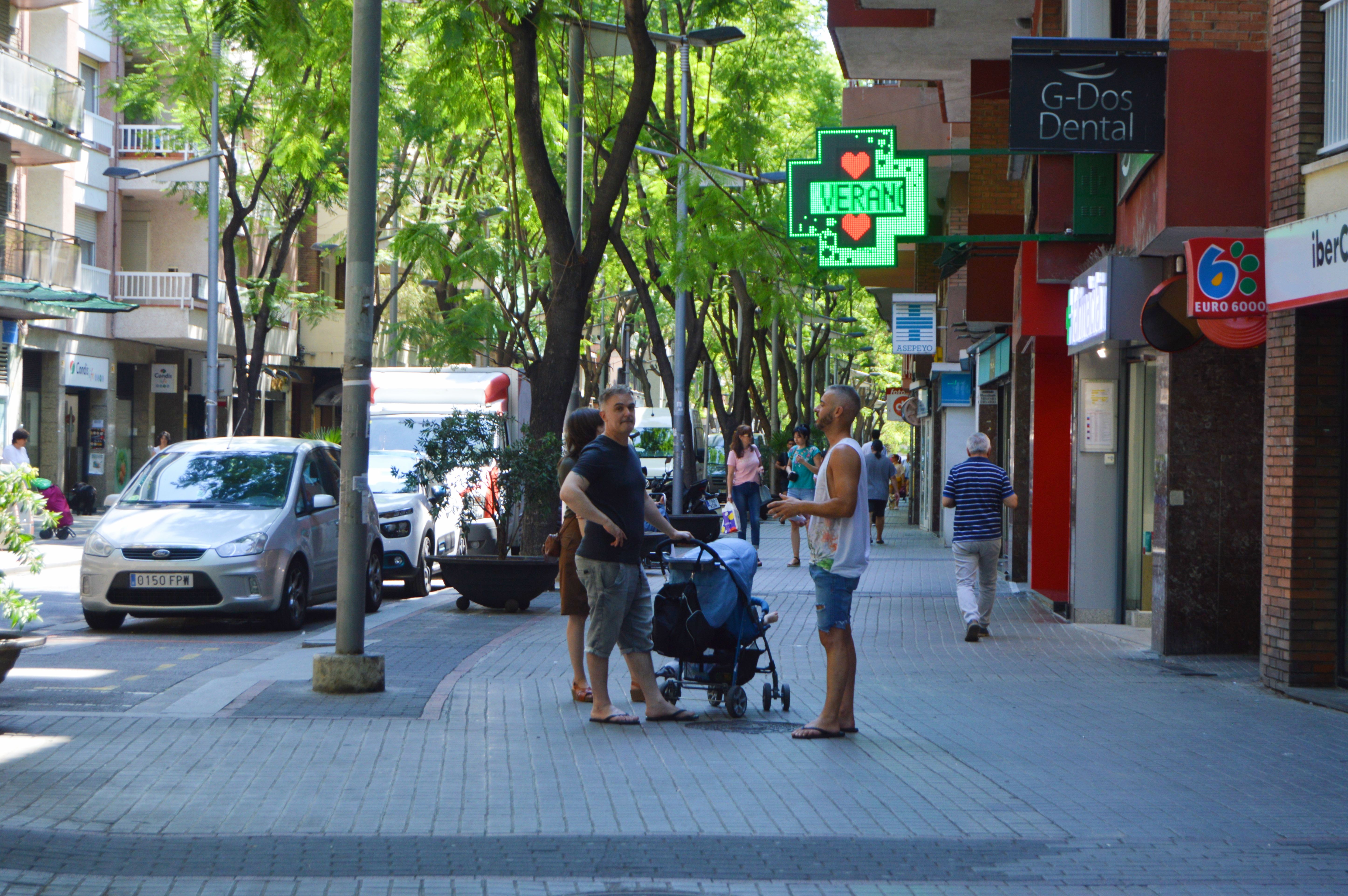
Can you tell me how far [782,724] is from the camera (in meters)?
9.14

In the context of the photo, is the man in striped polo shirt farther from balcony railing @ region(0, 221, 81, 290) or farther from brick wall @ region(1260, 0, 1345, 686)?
balcony railing @ region(0, 221, 81, 290)

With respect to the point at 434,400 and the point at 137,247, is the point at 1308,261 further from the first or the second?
the point at 137,247

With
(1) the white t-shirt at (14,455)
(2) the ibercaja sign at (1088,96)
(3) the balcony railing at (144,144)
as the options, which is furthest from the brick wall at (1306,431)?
(3) the balcony railing at (144,144)

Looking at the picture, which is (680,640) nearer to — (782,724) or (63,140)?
(782,724)

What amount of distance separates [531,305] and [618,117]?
537 cm

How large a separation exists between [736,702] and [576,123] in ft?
33.6

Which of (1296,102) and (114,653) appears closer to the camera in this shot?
(1296,102)

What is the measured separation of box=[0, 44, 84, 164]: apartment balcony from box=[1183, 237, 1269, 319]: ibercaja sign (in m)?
27.3

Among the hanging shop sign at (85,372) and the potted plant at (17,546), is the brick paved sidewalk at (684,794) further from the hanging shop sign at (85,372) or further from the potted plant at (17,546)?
the hanging shop sign at (85,372)

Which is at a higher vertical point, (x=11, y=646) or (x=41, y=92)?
(x=41, y=92)

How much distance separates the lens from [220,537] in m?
13.6

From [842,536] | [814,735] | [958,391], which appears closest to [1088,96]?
[842,536]

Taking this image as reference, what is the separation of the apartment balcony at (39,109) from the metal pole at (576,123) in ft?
59.2

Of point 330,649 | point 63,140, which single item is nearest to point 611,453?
point 330,649
